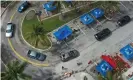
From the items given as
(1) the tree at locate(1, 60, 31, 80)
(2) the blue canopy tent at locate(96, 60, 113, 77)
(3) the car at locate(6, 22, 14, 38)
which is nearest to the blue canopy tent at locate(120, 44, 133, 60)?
(2) the blue canopy tent at locate(96, 60, 113, 77)

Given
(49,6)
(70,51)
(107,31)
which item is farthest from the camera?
(49,6)

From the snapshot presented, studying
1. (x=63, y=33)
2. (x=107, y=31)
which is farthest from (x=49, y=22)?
(x=107, y=31)

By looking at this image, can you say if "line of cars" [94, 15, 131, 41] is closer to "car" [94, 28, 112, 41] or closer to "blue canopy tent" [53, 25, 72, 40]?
"car" [94, 28, 112, 41]

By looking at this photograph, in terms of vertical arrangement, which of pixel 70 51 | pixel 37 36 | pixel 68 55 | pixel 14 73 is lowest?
pixel 68 55

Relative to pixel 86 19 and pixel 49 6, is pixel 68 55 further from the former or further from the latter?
pixel 49 6

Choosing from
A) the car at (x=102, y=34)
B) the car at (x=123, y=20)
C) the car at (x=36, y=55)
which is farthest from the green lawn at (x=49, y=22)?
the car at (x=123, y=20)

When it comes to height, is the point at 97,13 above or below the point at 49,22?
below
